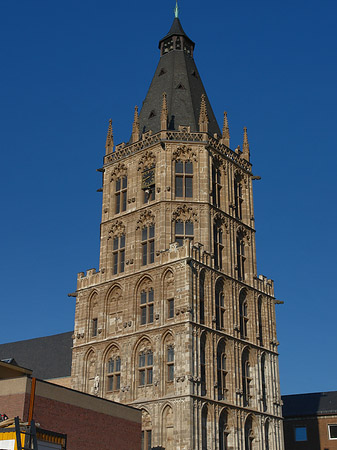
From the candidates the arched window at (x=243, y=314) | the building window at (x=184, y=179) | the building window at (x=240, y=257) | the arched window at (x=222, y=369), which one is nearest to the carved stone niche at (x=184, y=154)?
the building window at (x=184, y=179)

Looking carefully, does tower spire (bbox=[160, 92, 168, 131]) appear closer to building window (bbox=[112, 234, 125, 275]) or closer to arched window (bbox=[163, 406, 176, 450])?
building window (bbox=[112, 234, 125, 275])

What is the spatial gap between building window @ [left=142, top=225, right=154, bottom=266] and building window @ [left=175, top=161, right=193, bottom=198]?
3.45 m

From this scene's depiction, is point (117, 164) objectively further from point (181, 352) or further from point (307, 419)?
point (307, 419)

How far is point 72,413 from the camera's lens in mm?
32875

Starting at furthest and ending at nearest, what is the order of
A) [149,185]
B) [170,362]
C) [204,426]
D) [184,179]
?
1. [149,185]
2. [184,179]
3. [170,362]
4. [204,426]

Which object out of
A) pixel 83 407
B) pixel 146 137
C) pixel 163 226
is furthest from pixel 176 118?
pixel 83 407

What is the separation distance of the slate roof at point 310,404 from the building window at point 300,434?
1289 mm

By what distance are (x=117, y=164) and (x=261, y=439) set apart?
944 inches

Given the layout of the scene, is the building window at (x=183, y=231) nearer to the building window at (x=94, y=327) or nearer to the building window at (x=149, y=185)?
the building window at (x=149, y=185)

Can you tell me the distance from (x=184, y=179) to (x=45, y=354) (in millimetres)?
22515

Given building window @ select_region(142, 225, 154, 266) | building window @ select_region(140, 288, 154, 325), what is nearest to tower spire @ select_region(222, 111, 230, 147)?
building window @ select_region(142, 225, 154, 266)

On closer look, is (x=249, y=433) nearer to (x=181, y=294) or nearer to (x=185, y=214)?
(x=181, y=294)

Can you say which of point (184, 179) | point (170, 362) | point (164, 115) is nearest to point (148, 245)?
point (184, 179)

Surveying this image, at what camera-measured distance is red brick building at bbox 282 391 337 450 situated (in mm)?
58062
